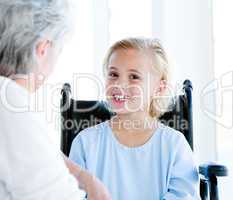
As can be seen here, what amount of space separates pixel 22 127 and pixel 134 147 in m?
0.77

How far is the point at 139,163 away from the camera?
4.70 feet

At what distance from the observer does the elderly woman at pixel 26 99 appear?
0.73 meters

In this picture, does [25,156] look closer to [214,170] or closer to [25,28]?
[25,28]

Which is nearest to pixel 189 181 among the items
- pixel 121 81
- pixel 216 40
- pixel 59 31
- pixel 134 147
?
pixel 134 147

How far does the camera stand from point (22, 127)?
74 cm

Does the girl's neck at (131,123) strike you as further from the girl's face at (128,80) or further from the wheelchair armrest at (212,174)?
the wheelchair armrest at (212,174)

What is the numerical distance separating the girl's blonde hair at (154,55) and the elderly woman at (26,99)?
68cm

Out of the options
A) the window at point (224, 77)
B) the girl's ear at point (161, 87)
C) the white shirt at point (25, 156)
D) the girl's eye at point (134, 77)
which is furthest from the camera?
the window at point (224, 77)

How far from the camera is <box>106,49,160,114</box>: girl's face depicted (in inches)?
58.1

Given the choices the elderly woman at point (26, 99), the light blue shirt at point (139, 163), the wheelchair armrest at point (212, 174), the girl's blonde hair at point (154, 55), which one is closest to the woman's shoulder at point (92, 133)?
the light blue shirt at point (139, 163)

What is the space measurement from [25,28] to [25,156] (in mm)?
270

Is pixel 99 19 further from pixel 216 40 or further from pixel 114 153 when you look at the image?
pixel 114 153

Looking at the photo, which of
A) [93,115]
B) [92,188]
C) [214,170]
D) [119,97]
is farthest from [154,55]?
[92,188]

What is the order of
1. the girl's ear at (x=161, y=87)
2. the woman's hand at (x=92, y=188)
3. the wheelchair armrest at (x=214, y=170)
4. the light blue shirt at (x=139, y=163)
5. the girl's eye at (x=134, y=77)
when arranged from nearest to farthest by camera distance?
the woman's hand at (x=92, y=188), the wheelchair armrest at (x=214, y=170), the light blue shirt at (x=139, y=163), the girl's eye at (x=134, y=77), the girl's ear at (x=161, y=87)
